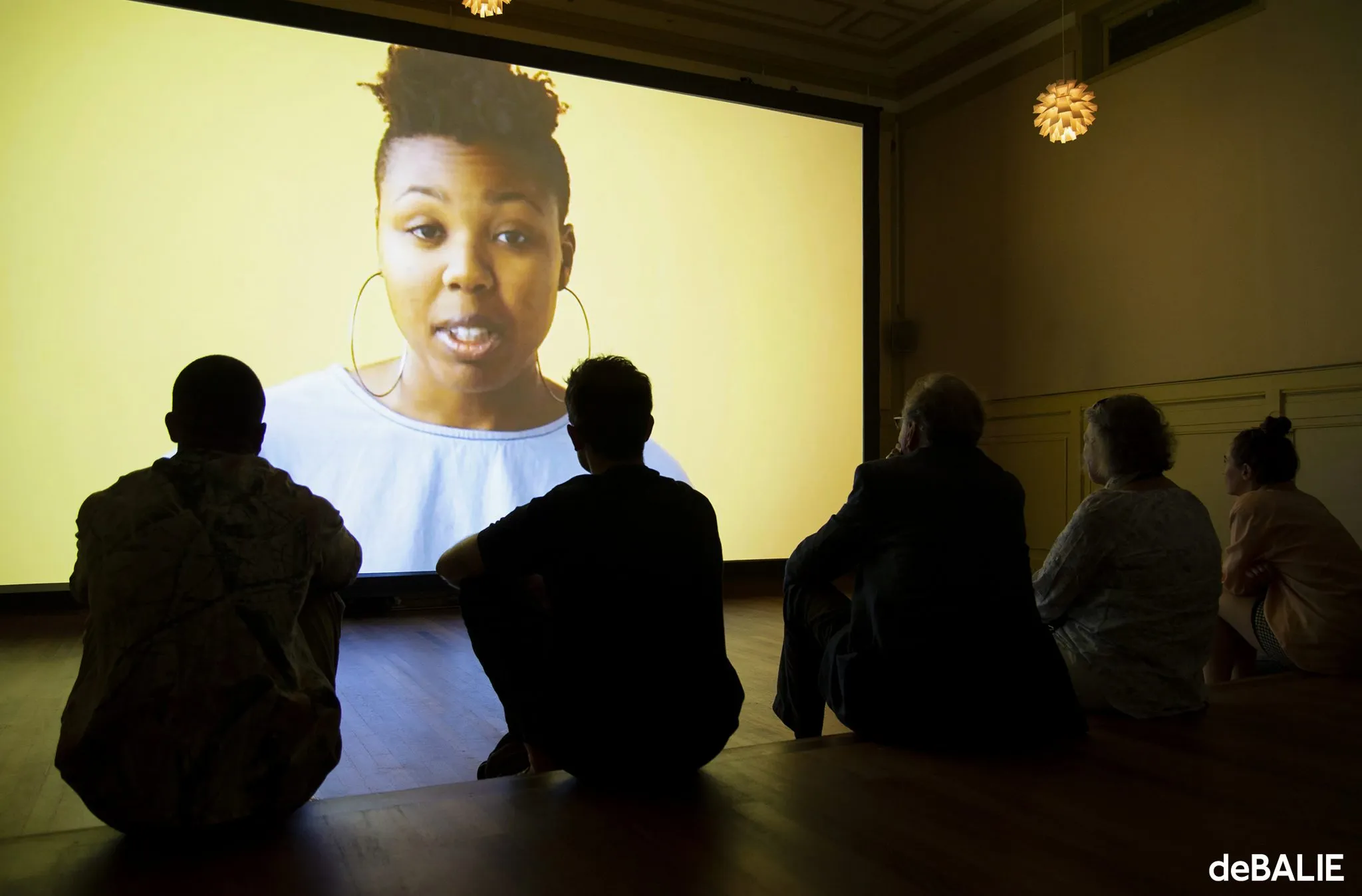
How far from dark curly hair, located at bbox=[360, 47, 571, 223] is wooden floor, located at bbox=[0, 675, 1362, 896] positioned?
11.7ft

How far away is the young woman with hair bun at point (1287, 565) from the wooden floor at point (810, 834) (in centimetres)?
82

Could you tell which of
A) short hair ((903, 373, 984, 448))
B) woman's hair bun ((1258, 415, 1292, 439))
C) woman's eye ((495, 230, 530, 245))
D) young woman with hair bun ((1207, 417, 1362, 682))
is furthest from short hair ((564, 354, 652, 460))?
woman's eye ((495, 230, 530, 245))

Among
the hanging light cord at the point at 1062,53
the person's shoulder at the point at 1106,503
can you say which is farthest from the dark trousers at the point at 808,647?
the hanging light cord at the point at 1062,53

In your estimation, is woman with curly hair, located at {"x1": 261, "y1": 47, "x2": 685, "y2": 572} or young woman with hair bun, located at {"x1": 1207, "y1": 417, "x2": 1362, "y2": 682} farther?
woman with curly hair, located at {"x1": 261, "y1": 47, "x2": 685, "y2": 572}

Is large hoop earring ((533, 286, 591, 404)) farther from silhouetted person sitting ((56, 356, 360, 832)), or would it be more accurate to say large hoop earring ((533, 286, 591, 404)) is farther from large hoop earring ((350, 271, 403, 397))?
silhouetted person sitting ((56, 356, 360, 832))

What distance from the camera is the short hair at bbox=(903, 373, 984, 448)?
6.44ft

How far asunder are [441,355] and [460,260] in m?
0.45

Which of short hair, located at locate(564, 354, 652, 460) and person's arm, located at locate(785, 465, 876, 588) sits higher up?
short hair, located at locate(564, 354, 652, 460)

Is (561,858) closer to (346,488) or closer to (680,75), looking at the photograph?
(346,488)

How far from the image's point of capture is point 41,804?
2.09 m

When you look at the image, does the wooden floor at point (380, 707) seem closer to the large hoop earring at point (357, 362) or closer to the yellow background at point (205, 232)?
the yellow background at point (205, 232)

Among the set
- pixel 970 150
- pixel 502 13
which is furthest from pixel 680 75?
pixel 970 150

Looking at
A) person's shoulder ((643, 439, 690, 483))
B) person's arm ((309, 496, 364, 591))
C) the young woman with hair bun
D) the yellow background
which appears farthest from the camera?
person's shoulder ((643, 439, 690, 483))

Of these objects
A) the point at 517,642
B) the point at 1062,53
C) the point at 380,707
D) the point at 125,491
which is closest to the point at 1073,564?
the point at 517,642
